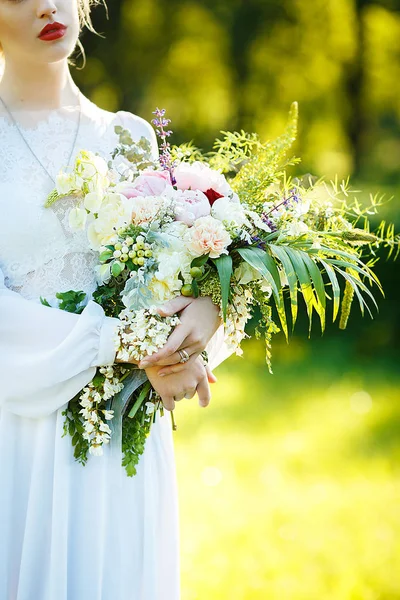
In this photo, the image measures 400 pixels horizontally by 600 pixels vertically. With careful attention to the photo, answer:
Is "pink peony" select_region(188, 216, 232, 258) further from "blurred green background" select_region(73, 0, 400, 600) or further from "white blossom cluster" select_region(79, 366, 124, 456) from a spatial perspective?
"blurred green background" select_region(73, 0, 400, 600)

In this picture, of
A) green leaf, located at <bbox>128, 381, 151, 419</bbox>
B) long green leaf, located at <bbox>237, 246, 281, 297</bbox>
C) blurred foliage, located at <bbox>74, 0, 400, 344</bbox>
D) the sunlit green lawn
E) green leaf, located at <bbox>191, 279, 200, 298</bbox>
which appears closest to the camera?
long green leaf, located at <bbox>237, 246, 281, 297</bbox>

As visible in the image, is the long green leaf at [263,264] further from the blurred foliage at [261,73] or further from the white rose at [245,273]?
the blurred foliage at [261,73]

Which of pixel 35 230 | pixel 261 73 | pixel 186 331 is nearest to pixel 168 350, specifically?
pixel 186 331

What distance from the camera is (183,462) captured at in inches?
203

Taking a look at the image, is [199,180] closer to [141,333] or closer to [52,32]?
[141,333]

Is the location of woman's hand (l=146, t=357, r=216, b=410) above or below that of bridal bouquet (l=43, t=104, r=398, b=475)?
below

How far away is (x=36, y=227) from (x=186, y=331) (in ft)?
1.70

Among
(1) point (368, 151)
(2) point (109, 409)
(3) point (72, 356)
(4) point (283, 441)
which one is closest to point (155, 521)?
(2) point (109, 409)

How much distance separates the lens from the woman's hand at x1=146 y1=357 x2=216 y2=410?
1883mm

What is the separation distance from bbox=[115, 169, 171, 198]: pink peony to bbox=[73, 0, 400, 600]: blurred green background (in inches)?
42.3

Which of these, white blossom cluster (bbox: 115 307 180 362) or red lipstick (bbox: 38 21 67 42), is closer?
white blossom cluster (bbox: 115 307 180 362)

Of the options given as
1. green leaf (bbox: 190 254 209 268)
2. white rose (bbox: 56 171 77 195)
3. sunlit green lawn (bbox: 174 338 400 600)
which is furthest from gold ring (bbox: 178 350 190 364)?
sunlit green lawn (bbox: 174 338 400 600)

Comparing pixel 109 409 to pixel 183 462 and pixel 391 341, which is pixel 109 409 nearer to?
pixel 183 462

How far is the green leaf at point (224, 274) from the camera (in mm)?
1734
